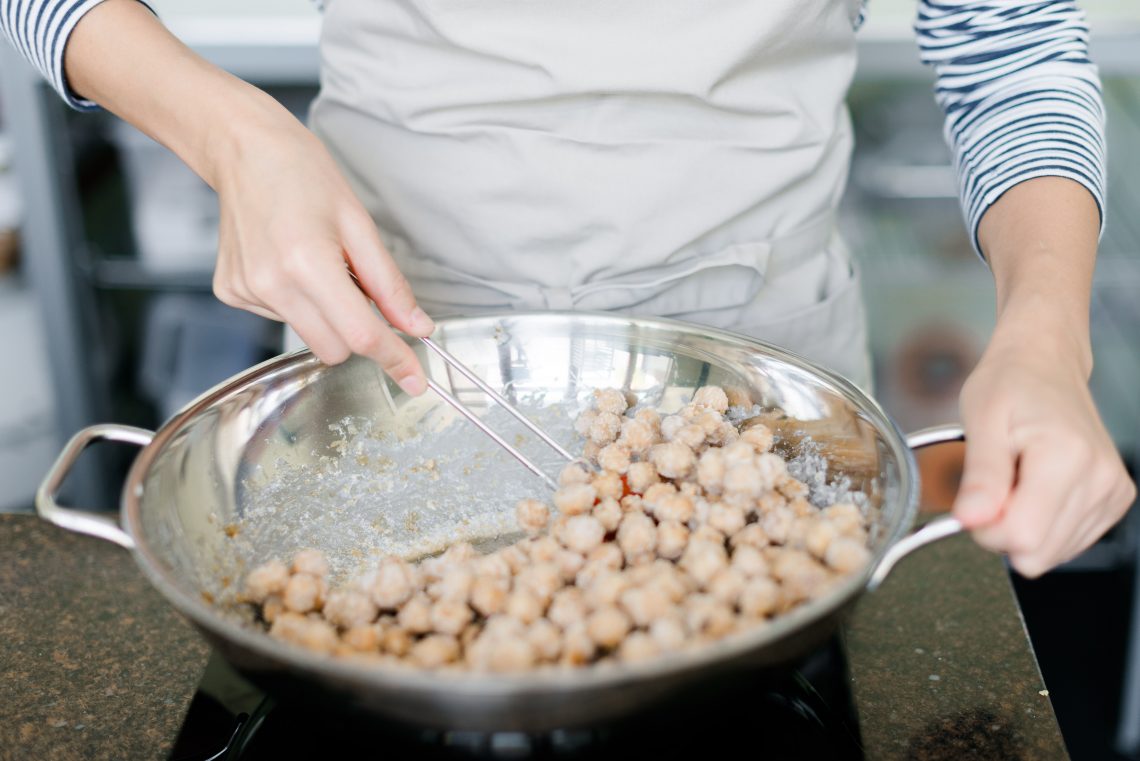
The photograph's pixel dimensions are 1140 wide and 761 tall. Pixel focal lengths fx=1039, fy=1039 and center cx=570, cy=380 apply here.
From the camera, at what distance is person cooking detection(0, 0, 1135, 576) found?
70cm

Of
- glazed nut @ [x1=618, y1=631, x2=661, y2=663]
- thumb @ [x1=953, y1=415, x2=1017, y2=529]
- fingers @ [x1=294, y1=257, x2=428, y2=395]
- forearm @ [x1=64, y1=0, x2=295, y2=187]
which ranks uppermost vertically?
forearm @ [x1=64, y1=0, x2=295, y2=187]

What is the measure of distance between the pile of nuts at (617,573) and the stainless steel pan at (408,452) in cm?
4

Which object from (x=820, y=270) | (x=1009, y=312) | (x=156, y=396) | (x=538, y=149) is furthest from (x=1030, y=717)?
(x=156, y=396)

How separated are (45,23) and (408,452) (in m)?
0.42

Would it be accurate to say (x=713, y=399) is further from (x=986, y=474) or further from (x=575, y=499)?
(x=986, y=474)

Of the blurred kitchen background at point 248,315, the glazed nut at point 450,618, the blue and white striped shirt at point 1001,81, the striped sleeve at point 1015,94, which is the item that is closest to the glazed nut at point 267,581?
the glazed nut at point 450,618

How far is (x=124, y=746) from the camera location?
2.17ft

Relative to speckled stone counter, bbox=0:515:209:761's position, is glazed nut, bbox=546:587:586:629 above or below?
above

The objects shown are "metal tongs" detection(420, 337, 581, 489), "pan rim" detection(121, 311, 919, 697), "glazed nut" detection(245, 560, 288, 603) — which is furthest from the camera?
"metal tongs" detection(420, 337, 581, 489)

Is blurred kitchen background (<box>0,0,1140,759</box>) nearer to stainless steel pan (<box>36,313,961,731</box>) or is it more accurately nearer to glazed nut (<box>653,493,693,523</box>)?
stainless steel pan (<box>36,313,961,731</box>)

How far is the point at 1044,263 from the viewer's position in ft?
2.38

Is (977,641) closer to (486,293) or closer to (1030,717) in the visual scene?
(1030,717)

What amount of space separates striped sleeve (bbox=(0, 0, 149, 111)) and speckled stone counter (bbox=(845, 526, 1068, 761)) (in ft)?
2.40

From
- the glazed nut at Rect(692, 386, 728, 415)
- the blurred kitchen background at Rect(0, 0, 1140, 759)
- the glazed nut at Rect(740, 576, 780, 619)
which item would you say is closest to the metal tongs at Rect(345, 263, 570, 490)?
the glazed nut at Rect(692, 386, 728, 415)
